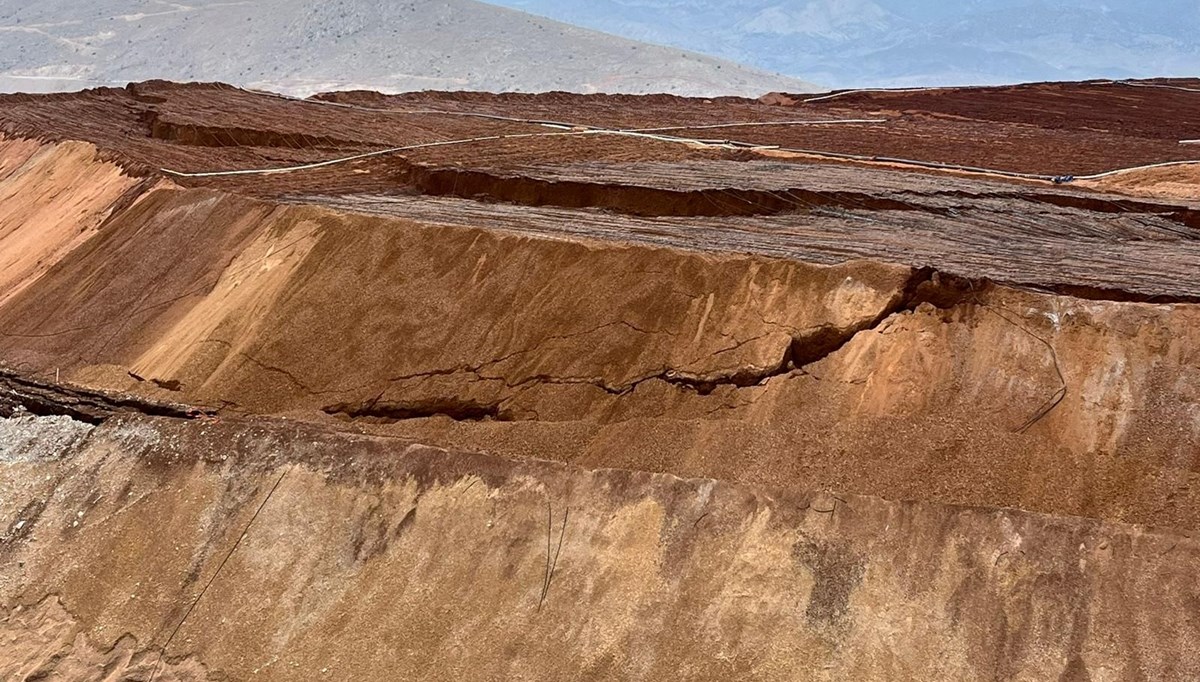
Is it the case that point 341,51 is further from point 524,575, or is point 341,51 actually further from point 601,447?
point 524,575

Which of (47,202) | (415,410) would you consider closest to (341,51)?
(47,202)

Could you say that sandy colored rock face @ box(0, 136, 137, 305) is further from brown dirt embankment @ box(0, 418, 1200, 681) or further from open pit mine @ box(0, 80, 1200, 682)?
brown dirt embankment @ box(0, 418, 1200, 681)

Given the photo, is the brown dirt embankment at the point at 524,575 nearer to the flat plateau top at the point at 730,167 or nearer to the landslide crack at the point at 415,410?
the landslide crack at the point at 415,410

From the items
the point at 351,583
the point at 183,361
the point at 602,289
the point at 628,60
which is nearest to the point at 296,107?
the point at 183,361

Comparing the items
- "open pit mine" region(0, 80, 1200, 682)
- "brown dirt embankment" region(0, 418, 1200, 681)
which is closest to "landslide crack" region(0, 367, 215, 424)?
"open pit mine" region(0, 80, 1200, 682)

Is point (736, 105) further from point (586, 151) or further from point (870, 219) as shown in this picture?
point (870, 219)

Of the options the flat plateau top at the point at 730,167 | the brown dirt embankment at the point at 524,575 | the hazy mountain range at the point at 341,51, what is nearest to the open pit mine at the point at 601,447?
the brown dirt embankment at the point at 524,575
